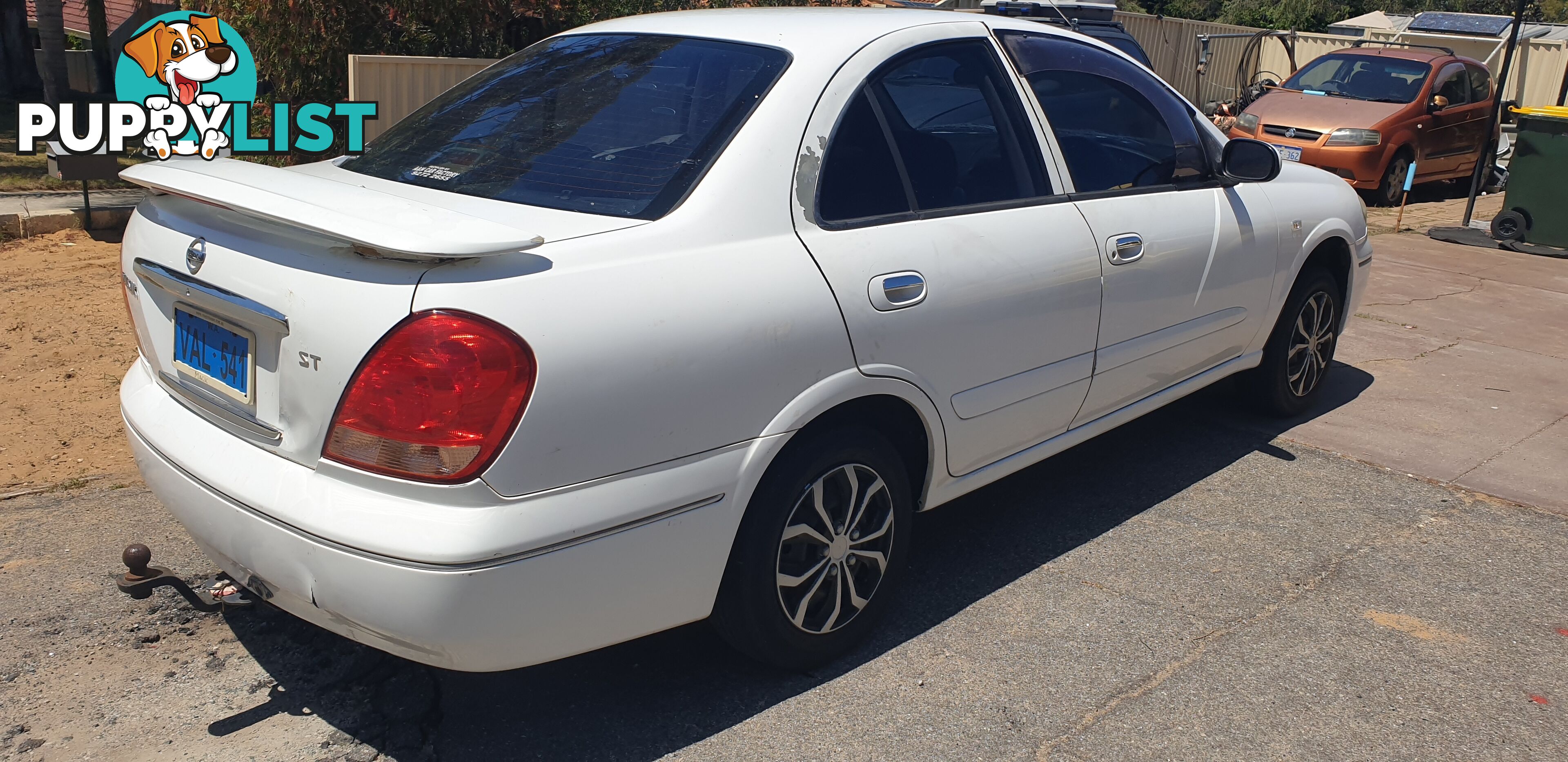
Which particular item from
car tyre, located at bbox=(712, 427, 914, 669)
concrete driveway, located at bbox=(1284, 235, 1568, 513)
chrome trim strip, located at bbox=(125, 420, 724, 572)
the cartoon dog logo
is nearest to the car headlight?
concrete driveway, located at bbox=(1284, 235, 1568, 513)

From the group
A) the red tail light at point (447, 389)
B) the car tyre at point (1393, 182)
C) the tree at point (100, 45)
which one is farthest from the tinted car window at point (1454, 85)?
the tree at point (100, 45)

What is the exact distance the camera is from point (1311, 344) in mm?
5496

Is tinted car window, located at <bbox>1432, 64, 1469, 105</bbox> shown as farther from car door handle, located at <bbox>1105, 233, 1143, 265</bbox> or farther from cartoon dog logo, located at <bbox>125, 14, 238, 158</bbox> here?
cartoon dog logo, located at <bbox>125, 14, 238, 158</bbox>

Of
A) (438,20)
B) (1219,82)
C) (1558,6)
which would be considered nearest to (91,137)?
(438,20)

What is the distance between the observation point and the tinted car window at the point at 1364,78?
1372cm

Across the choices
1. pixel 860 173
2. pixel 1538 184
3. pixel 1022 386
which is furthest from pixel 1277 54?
pixel 860 173

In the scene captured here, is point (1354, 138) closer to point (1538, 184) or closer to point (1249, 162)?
point (1538, 184)

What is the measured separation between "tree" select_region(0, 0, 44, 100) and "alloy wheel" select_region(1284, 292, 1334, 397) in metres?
19.5

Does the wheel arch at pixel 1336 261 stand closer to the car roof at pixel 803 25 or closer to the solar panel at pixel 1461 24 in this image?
the car roof at pixel 803 25

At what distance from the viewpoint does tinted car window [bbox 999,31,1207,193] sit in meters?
3.98

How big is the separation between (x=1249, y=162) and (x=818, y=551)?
2483 millimetres

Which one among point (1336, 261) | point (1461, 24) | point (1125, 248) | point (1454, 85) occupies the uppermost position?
point (1461, 24)

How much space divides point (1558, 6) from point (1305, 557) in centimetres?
5750

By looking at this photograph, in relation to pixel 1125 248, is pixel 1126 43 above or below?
above
